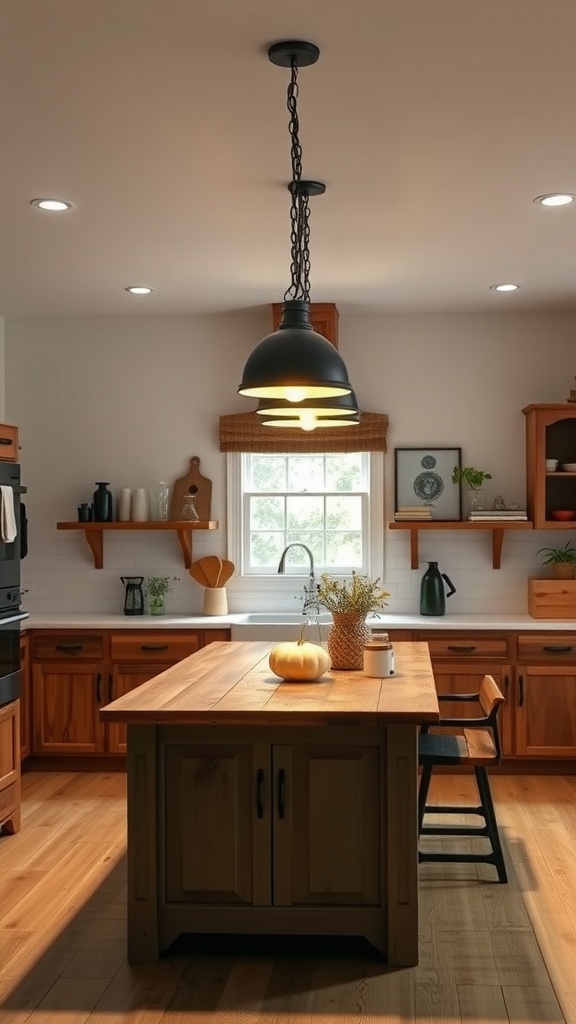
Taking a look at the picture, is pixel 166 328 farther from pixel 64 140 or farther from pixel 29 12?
pixel 29 12

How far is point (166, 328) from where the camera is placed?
6680 mm

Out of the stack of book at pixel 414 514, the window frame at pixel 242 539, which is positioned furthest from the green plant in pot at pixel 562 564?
the window frame at pixel 242 539

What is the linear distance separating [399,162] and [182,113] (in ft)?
2.85

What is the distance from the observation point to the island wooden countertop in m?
3.34

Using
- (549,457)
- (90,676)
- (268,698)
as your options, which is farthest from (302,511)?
(268,698)

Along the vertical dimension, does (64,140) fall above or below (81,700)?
above

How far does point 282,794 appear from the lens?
3557 millimetres

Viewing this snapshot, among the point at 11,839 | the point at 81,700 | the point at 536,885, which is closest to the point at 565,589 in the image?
the point at 536,885

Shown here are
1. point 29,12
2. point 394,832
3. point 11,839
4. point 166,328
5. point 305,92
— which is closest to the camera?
point 29,12

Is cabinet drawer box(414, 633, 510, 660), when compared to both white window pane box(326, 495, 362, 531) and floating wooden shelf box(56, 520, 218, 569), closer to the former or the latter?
white window pane box(326, 495, 362, 531)

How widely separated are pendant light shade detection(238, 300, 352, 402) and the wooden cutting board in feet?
10.9

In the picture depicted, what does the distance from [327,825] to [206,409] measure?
11.8 ft

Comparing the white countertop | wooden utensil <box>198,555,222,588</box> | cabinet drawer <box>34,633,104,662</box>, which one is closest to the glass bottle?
wooden utensil <box>198,555,222,588</box>

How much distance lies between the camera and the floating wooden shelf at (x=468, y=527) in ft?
20.4
